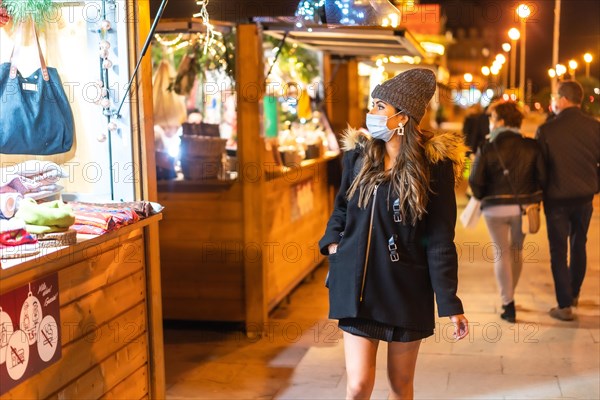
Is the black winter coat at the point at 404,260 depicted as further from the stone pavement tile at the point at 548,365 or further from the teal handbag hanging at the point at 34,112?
the stone pavement tile at the point at 548,365

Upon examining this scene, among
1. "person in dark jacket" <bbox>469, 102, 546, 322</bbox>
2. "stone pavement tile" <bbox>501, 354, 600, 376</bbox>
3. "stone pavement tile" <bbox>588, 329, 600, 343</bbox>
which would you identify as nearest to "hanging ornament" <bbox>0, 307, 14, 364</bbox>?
"stone pavement tile" <bbox>501, 354, 600, 376</bbox>

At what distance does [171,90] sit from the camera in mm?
7223

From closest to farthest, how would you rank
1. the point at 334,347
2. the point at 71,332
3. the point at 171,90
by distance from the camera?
1. the point at 71,332
2. the point at 334,347
3. the point at 171,90

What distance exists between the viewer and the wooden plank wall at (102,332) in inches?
136

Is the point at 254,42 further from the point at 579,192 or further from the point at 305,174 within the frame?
the point at 579,192

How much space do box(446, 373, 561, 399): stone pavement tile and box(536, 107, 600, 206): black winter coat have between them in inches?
74.1

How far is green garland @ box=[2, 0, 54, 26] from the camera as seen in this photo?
411 centimetres

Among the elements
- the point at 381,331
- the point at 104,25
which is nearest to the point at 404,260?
the point at 381,331

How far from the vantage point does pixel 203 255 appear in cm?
682

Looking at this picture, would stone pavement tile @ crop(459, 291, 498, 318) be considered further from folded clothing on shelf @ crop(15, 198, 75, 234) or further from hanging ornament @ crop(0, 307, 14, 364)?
hanging ornament @ crop(0, 307, 14, 364)

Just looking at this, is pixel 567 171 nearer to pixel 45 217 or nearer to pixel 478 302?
pixel 478 302

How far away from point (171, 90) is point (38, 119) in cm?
304

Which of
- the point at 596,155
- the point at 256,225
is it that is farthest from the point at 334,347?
the point at 596,155

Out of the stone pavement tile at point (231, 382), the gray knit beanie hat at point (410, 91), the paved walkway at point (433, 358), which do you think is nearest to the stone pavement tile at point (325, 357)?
the paved walkway at point (433, 358)
